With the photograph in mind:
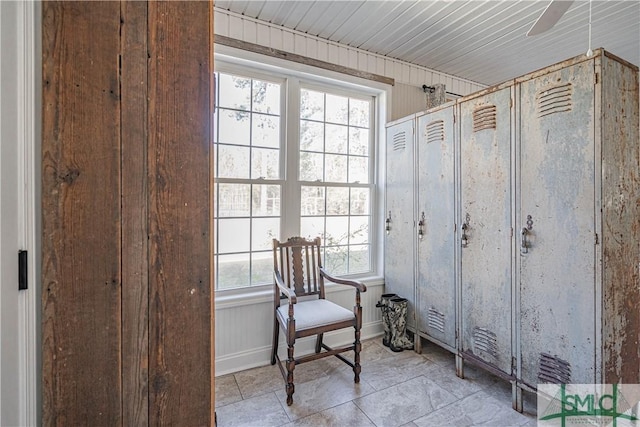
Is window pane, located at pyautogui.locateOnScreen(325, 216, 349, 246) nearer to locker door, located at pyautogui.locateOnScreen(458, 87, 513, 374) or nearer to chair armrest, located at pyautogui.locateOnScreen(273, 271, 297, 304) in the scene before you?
chair armrest, located at pyautogui.locateOnScreen(273, 271, 297, 304)

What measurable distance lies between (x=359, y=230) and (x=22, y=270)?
270 centimetres

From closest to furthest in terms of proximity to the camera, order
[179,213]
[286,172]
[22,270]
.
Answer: [22,270] → [179,213] → [286,172]

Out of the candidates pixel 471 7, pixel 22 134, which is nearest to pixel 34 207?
pixel 22 134

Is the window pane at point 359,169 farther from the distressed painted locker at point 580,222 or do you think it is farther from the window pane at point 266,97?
the distressed painted locker at point 580,222

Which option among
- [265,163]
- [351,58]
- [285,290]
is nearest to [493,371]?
[285,290]

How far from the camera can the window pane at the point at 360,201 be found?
314 cm

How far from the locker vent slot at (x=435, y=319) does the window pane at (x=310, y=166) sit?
1552mm

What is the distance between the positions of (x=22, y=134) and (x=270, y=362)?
7.76ft

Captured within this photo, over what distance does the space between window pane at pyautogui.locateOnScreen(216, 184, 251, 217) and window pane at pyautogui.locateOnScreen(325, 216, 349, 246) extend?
81cm

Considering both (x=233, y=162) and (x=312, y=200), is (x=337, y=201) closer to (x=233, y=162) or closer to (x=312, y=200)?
(x=312, y=200)

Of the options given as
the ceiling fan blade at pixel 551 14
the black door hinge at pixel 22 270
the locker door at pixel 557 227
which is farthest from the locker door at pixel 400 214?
the black door hinge at pixel 22 270

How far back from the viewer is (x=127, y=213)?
0.81 metres

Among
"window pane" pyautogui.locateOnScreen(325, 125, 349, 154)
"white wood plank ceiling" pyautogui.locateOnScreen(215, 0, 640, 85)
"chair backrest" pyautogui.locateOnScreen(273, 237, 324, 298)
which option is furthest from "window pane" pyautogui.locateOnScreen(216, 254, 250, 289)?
"white wood plank ceiling" pyautogui.locateOnScreen(215, 0, 640, 85)

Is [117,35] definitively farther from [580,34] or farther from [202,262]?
[580,34]
